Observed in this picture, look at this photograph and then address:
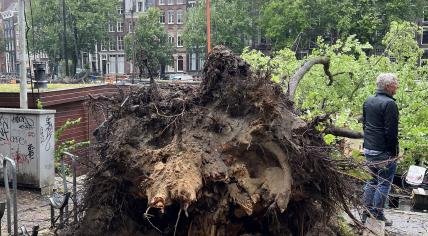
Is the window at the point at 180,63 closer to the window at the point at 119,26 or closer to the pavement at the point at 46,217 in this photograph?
the window at the point at 119,26

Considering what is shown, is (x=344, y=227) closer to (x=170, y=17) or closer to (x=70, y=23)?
(x=70, y=23)

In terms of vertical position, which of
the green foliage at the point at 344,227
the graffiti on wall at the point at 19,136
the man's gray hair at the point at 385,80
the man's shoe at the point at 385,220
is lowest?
the man's shoe at the point at 385,220

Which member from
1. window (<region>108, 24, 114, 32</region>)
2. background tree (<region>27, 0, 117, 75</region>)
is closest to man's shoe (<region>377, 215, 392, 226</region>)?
background tree (<region>27, 0, 117, 75</region>)

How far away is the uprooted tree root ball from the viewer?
3498 millimetres

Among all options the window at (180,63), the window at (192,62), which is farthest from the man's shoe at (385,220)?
the window at (180,63)

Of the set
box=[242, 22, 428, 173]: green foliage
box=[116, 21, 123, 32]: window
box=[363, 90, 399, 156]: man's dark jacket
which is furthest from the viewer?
box=[116, 21, 123, 32]: window

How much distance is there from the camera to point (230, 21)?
4566cm

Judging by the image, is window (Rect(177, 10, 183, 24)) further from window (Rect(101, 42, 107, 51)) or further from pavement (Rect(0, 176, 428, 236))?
pavement (Rect(0, 176, 428, 236))

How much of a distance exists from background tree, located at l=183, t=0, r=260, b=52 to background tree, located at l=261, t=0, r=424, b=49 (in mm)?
4468

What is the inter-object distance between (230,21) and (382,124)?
4129 cm

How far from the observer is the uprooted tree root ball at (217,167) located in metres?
3.50

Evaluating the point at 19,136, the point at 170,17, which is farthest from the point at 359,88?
the point at 170,17

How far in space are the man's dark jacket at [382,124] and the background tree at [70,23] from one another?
47493mm

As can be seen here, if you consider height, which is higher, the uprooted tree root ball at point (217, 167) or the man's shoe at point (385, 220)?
the uprooted tree root ball at point (217, 167)
